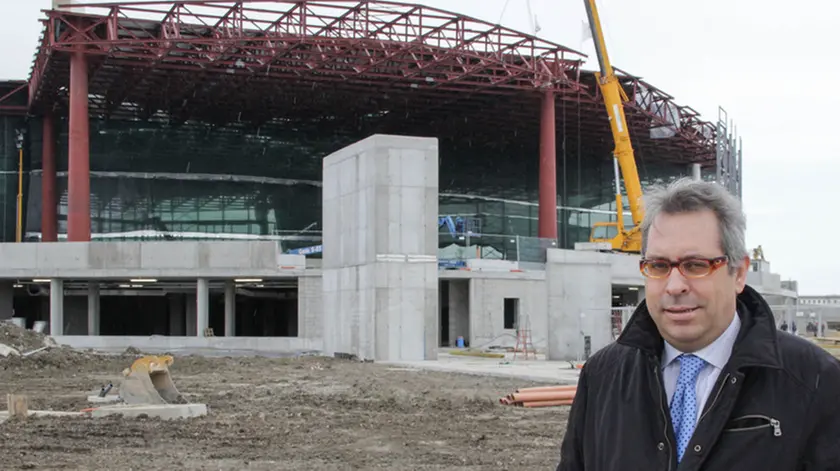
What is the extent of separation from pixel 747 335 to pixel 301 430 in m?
12.1

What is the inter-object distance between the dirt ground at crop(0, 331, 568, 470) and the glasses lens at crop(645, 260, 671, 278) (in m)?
8.52

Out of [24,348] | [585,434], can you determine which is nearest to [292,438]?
[585,434]

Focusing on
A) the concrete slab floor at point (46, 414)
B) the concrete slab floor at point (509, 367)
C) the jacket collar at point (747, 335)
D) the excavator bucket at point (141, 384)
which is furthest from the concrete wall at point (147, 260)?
the jacket collar at point (747, 335)

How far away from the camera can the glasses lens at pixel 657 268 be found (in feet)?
10.4

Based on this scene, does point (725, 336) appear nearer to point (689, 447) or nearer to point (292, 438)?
point (689, 447)

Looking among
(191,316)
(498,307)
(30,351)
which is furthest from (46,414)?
(191,316)

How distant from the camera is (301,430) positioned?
14.6m

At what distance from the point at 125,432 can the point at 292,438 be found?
2.19 meters

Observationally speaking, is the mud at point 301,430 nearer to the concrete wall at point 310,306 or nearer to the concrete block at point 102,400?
the concrete block at point 102,400

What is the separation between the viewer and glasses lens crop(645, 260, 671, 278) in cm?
317

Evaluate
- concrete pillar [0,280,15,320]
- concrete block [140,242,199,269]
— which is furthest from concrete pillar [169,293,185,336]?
concrete block [140,242,199,269]

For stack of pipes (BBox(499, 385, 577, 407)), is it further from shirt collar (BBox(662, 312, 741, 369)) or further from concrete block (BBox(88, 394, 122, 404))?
shirt collar (BBox(662, 312, 741, 369))

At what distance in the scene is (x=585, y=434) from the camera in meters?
3.36

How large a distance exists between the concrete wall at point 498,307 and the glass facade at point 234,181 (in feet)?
74.0
